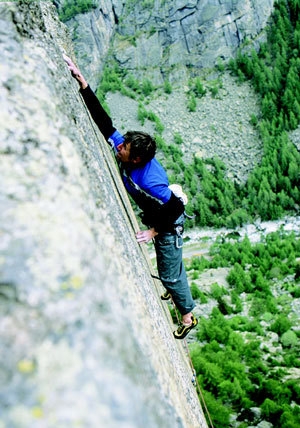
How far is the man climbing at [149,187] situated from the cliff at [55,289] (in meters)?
1.52

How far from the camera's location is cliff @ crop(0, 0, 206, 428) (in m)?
0.78

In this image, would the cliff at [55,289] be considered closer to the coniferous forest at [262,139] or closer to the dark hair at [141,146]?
the dark hair at [141,146]

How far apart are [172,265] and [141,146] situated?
1.33 meters

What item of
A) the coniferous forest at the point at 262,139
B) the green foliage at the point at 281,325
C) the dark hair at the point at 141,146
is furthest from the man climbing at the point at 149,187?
the coniferous forest at the point at 262,139

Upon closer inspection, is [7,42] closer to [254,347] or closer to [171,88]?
[254,347]

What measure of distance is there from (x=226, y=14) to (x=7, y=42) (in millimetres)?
52576

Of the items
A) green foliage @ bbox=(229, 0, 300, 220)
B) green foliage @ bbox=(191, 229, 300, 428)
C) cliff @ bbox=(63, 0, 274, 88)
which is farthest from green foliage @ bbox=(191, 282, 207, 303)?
cliff @ bbox=(63, 0, 274, 88)

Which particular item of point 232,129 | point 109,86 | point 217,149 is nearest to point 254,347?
point 217,149

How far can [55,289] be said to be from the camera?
897mm

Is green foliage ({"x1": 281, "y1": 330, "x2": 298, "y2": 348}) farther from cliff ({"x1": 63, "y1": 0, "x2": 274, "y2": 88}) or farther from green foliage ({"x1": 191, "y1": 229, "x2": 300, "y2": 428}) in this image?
cliff ({"x1": 63, "y1": 0, "x2": 274, "y2": 88})

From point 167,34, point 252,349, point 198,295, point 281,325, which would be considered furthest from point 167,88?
point 252,349

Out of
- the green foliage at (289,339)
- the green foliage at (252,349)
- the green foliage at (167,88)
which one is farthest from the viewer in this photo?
the green foliage at (167,88)

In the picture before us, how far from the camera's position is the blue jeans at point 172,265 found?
3578 mm

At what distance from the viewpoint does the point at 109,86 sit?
1766 inches
